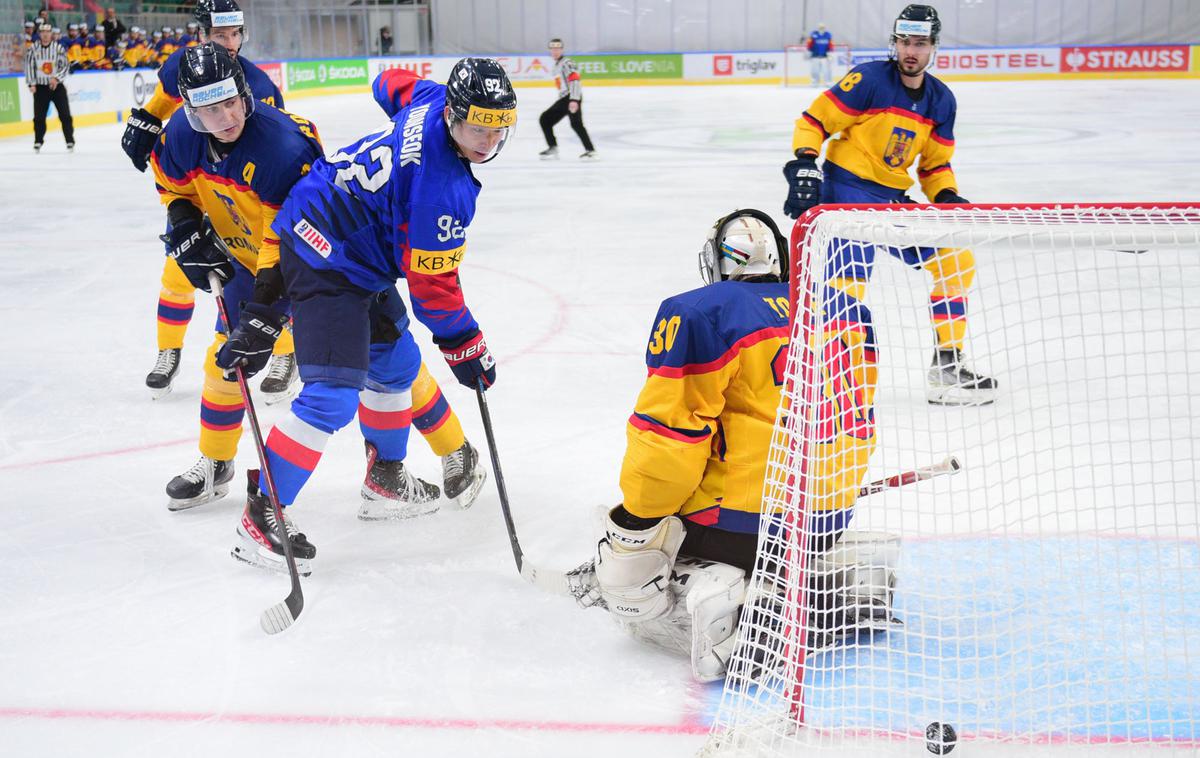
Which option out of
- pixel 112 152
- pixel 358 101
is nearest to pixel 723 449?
pixel 112 152

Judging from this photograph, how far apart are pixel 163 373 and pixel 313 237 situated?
1.83 meters

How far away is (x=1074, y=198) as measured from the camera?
27.0ft

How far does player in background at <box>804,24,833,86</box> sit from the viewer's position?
22141 mm

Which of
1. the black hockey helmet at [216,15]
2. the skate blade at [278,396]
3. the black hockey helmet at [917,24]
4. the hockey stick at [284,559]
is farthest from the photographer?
the skate blade at [278,396]

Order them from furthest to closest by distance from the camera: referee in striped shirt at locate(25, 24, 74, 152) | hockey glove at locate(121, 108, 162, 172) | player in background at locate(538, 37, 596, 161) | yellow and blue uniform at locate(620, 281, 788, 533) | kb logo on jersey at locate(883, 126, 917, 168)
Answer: referee in striped shirt at locate(25, 24, 74, 152) → player in background at locate(538, 37, 596, 161) → kb logo on jersey at locate(883, 126, 917, 168) → hockey glove at locate(121, 108, 162, 172) → yellow and blue uniform at locate(620, 281, 788, 533)

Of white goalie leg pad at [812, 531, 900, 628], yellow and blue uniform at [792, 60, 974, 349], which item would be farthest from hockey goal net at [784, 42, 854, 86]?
white goalie leg pad at [812, 531, 900, 628]

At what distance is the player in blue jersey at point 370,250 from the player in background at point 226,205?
6.7 inches

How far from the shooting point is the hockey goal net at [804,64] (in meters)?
23.2

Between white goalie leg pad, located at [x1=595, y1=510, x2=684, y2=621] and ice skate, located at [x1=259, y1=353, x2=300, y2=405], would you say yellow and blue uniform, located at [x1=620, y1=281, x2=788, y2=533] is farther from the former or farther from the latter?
ice skate, located at [x1=259, y1=353, x2=300, y2=405]

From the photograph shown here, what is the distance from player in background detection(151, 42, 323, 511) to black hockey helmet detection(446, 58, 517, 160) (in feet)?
2.22

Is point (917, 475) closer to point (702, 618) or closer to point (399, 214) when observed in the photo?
point (702, 618)

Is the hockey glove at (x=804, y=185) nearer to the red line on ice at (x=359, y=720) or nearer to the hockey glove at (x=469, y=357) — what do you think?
the hockey glove at (x=469, y=357)

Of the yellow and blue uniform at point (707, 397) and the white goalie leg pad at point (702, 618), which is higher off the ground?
the yellow and blue uniform at point (707, 397)

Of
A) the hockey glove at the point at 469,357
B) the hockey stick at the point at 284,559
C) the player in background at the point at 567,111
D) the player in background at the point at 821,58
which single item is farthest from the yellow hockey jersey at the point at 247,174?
the player in background at the point at 821,58
